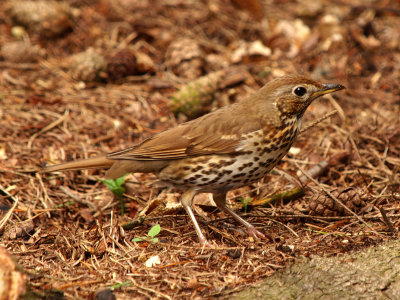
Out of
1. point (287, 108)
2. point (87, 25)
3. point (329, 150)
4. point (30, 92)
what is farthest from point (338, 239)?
point (87, 25)

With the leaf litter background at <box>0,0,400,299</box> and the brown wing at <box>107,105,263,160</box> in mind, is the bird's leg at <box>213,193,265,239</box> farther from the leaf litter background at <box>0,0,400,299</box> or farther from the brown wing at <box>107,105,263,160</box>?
the brown wing at <box>107,105,263,160</box>

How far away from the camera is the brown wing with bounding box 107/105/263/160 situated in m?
3.78

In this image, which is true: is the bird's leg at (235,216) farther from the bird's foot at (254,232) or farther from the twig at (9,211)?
the twig at (9,211)

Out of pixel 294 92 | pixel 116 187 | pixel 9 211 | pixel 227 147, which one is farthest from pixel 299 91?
pixel 9 211

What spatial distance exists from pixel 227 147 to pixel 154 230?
855 millimetres

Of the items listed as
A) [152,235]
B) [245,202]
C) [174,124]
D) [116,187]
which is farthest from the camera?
[174,124]

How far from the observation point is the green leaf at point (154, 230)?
11.6 ft

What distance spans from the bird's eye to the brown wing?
400 mm

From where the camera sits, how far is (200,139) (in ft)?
12.8

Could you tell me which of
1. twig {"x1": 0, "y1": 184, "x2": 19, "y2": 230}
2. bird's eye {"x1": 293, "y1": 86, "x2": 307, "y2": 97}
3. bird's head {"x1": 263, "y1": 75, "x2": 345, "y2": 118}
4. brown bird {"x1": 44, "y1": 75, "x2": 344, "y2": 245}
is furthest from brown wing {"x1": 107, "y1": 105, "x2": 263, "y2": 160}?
twig {"x1": 0, "y1": 184, "x2": 19, "y2": 230}

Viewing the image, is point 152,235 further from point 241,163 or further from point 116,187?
point 116,187

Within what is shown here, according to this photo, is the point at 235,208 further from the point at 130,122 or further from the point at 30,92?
the point at 30,92

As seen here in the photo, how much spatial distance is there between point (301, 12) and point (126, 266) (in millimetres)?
5778

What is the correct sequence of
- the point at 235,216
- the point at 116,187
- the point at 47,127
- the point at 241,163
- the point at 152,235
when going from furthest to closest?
the point at 47,127 → the point at 116,187 → the point at 235,216 → the point at 241,163 → the point at 152,235
